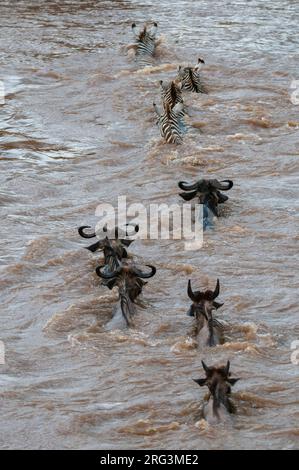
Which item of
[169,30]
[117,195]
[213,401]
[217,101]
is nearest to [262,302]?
[213,401]

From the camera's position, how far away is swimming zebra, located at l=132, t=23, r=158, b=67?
19297 mm

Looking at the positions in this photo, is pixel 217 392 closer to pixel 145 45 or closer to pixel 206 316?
pixel 206 316

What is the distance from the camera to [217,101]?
16750mm

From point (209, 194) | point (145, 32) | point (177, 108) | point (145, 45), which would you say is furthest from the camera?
point (145, 32)

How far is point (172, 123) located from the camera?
14977 millimetres

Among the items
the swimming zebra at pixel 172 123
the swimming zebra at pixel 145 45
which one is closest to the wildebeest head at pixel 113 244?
the swimming zebra at pixel 172 123

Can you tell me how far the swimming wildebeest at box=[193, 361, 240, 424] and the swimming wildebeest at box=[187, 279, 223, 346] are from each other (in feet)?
3.76

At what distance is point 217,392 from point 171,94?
28.9 feet

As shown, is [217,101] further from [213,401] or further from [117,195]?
[213,401]

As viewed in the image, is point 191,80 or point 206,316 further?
point 191,80

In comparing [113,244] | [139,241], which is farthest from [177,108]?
[113,244]

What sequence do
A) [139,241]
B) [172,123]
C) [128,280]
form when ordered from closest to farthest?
[128,280] < [139,241] < [172,123]

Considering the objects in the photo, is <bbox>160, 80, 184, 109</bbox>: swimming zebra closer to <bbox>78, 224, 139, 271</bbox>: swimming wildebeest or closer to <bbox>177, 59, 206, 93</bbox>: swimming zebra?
<bbox>177, 59, 206, 93</bbox>: swimming zebra

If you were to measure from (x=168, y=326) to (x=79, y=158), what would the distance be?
18.2 feet
